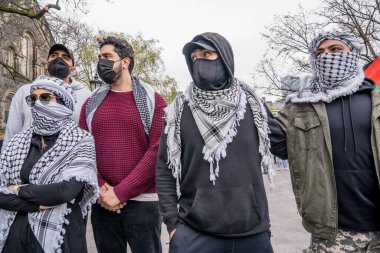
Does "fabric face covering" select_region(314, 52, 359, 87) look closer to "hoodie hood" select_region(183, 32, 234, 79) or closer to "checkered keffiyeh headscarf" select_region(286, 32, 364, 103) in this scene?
"checkered keffiyeh headscarf" select_region(286, 32, 364, 103)

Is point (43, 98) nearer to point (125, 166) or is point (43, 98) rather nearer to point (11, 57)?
point (125, 166)

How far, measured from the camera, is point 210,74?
2.14m

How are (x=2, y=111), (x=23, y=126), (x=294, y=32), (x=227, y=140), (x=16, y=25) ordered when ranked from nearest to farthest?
(x=227, y=140) → (x=23, y=126) → (x=294, y=32) → (x=16, y=25) → (x=2, y=111)

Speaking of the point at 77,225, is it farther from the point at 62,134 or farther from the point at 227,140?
the point at 227,140

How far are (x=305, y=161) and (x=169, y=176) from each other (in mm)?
963

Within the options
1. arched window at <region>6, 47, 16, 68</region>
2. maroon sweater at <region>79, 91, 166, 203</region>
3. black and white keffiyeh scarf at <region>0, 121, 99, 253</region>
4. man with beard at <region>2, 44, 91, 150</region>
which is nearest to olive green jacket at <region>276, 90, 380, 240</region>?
maroon sweater at <region>79, 91, 166, 203</region>

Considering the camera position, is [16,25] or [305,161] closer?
[305,161]

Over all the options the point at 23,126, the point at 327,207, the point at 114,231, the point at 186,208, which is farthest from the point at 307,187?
the point at 23,126

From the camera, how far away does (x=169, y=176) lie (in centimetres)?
222

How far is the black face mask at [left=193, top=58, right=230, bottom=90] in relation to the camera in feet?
7.04

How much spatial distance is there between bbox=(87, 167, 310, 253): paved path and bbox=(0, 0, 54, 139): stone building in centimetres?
1758

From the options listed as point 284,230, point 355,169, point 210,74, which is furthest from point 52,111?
point 284,230

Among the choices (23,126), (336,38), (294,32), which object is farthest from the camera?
(294,32)

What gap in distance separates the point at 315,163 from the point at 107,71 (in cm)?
185
